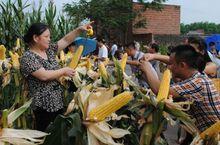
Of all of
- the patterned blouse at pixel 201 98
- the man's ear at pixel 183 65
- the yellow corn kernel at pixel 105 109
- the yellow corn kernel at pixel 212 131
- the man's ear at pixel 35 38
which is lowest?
the yellow corn kernel at pixel 212 131

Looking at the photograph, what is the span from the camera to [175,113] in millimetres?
2152

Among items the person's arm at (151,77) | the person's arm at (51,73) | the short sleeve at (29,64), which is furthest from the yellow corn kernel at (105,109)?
the short sleeve at (29,64)

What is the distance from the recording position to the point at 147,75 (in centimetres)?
249

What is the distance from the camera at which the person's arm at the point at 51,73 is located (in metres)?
3.10

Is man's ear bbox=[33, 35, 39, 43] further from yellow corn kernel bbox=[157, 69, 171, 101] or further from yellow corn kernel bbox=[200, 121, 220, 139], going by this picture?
yellow corn kernel bbox=[200, 121, 220, 139]

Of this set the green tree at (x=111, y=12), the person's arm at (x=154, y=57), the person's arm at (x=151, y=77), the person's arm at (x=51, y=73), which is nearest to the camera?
the person's arm at (x=151, y=77)

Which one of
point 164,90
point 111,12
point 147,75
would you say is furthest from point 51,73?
point 111,12

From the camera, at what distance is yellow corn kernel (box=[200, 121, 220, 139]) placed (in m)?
2.23

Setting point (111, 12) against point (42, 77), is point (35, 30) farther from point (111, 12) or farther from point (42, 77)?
point (111, 12)

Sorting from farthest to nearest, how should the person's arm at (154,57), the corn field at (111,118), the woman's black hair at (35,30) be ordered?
the woman's black hair at (35,30) < the person's arm at (154,57) < the corn field at (111,118)

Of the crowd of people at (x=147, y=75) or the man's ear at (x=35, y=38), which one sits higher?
the man's ear at (x=35, y=38)

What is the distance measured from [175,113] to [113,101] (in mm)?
421

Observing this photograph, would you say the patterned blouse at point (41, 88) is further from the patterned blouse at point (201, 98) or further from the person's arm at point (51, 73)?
the patterned blouse at point (201, 98)

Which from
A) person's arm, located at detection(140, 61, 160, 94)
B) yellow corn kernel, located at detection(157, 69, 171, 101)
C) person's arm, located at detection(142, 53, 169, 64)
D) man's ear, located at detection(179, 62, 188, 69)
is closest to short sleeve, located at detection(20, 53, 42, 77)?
person's arm, located at detection(142, 53, 169, 64)
